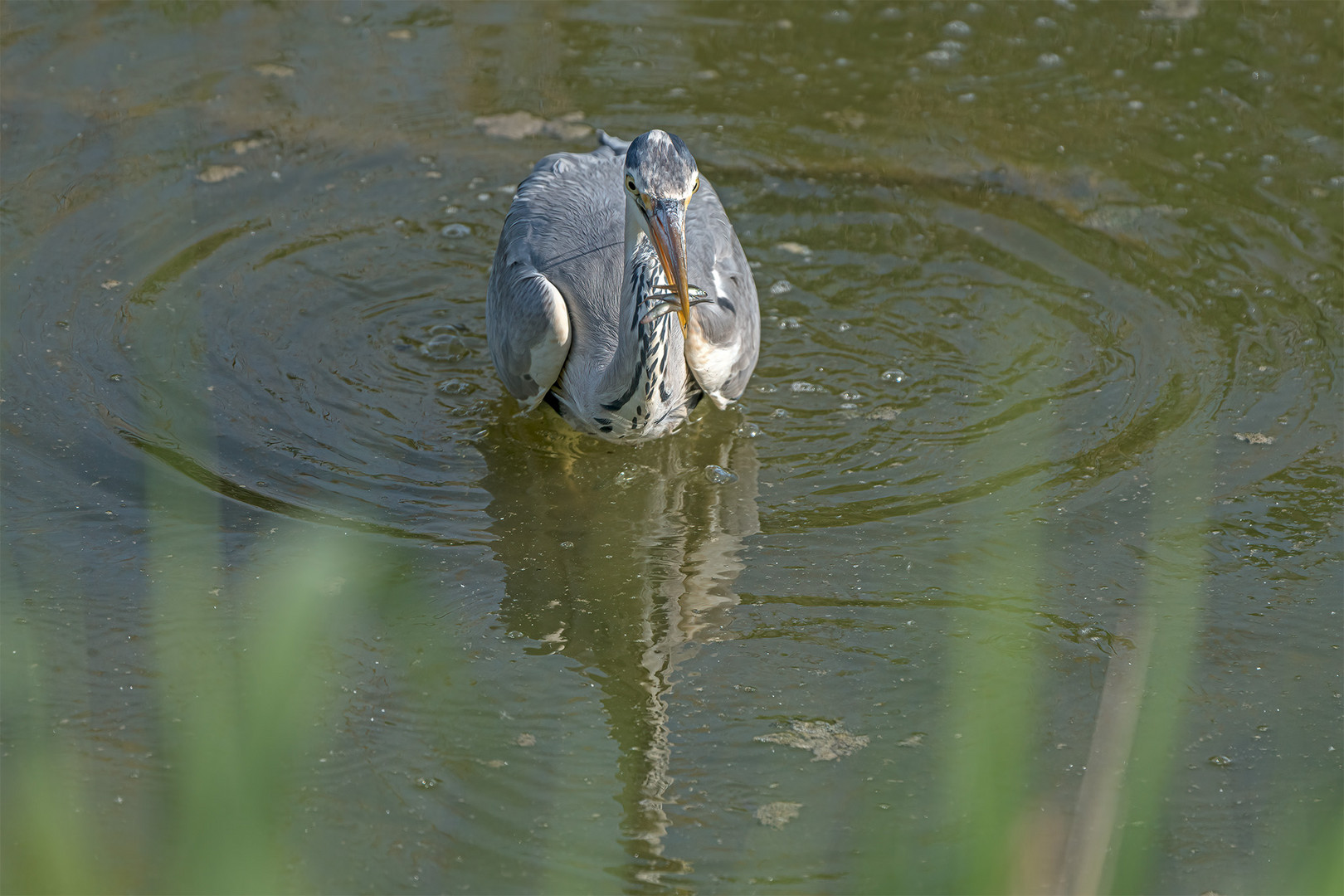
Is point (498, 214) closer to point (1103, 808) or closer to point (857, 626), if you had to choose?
point (857, 626)

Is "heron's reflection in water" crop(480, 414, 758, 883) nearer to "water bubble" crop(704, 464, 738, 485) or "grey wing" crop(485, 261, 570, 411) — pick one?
"water bubble" crop(704, 464, 738, 485)

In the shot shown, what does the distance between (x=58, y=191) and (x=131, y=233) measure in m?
0.51

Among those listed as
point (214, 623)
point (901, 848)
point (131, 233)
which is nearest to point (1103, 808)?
point (901, 848)

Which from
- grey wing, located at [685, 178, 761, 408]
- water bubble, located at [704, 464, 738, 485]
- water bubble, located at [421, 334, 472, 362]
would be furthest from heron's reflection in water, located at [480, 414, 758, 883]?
water bubble, located at [421, 334, 472, 362]

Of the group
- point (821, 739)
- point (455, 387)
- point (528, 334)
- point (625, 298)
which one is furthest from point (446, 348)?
point (821, 739)

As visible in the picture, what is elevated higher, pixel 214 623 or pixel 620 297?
pixel 620 297

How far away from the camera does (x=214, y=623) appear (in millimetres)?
3912

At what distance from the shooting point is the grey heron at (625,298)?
13.4 feet

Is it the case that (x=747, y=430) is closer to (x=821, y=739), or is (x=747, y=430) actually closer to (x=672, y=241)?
(x=672, y=241)

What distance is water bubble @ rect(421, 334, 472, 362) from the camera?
17.2 ft

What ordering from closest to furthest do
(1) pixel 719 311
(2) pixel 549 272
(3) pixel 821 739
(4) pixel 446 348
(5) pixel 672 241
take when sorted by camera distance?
(3) pixel 821 739 < (5) pixel 672 241 < (1) pixel 719 311 < (2) pixel 549 272 < (4) pixel 446 348

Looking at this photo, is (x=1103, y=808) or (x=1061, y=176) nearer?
(x=1103, y=808)

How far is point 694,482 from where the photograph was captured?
4672 millimetres

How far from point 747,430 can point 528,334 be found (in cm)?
87
